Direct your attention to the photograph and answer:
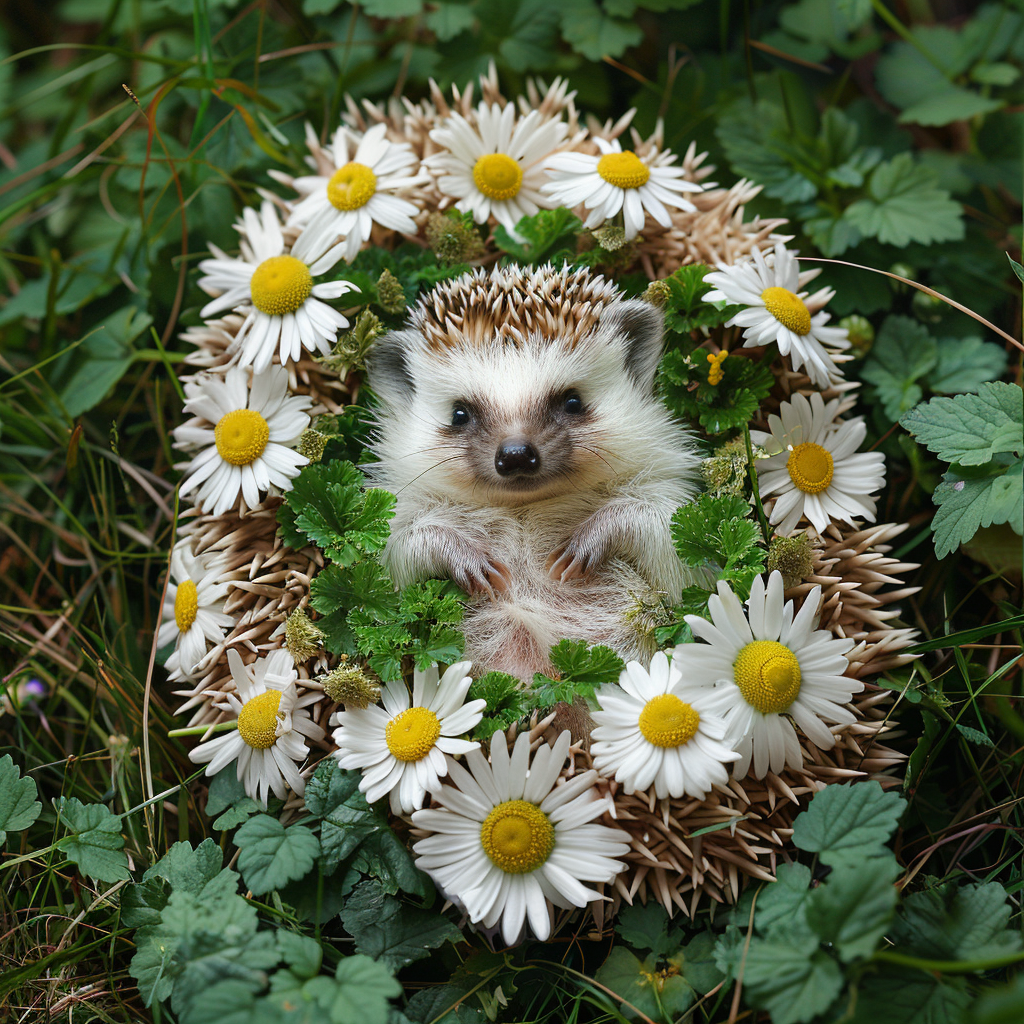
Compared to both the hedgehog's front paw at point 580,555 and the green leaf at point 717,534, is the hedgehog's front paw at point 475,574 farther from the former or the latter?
the green leaf at point 717,534

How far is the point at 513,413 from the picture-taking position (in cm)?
233

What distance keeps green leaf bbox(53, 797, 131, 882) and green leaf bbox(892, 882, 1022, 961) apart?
69.1 inches

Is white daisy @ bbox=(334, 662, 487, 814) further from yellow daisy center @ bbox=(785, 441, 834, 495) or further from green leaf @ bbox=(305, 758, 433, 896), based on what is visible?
yellow daisy center @ bbox=(785, 441, 834, 495)

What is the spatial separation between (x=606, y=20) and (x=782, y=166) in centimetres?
80

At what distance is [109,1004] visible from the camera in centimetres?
205

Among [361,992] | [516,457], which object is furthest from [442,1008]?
[516,457]

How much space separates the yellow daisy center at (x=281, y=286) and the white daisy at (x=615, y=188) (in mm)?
700

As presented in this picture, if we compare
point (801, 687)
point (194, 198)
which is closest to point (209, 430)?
point (194, 198)

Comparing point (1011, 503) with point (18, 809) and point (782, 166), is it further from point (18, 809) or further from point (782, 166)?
point (18, 809)

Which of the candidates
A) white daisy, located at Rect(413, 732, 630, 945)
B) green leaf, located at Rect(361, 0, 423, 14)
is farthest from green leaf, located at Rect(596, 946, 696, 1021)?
green leaf, located at Rect(361, 0, 423, 14)

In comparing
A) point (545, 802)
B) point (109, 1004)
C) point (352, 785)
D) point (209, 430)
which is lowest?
point (109, 1004)

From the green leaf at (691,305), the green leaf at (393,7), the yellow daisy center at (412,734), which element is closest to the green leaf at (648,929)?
the yellow daisy center at (412,734)

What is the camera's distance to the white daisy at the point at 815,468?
2.13 meters

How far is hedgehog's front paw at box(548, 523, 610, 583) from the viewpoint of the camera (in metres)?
2.29
